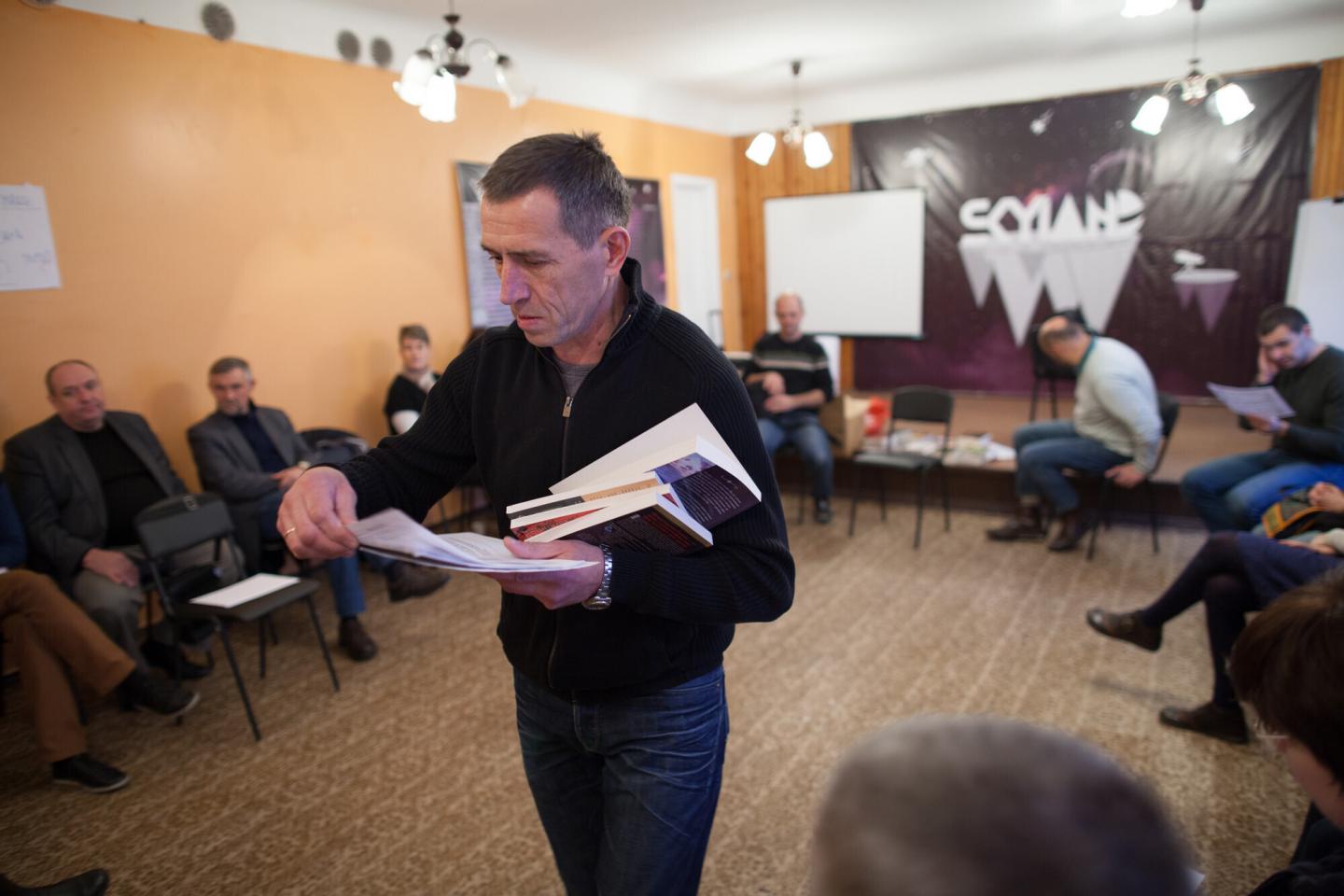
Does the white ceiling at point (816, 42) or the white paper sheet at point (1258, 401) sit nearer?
the white paper sheet at point (1258, 401)

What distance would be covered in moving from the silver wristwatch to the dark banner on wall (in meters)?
7.25

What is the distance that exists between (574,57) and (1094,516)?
4863mm

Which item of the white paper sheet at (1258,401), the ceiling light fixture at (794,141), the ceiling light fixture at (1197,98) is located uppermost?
the ceiling light fixture at (794,141)

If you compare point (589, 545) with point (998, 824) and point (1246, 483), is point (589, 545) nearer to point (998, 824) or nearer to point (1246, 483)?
point (998, 824)

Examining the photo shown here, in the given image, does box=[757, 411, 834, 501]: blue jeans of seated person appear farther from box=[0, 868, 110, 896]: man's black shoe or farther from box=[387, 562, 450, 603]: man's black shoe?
box=[0, 868, 110, 896]: man's black shoe

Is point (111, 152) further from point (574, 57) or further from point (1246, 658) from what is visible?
Answer: point (1246, 658)

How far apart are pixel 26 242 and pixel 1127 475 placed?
5.16 meters

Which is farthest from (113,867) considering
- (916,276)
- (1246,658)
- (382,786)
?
(916,276)

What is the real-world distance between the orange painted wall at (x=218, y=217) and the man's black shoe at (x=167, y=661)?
95 cm

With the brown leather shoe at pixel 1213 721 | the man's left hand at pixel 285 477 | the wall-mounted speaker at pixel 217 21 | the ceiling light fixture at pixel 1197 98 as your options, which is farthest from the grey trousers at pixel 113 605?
the ceiling light fixture at pixel 1197 98

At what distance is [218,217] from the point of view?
4.03m

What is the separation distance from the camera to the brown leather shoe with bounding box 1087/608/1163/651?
9.59 feet

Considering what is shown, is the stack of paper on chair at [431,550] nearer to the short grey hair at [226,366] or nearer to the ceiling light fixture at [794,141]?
the short grey hair at [226,366]

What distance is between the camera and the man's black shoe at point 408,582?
13.5ft
